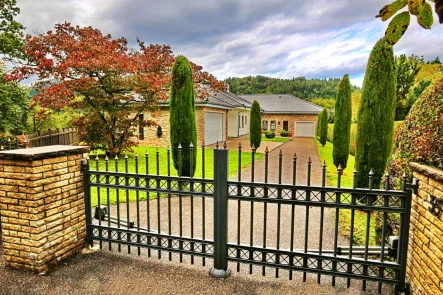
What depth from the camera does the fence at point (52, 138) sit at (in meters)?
10.5

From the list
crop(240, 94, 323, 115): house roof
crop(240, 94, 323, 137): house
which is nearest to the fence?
crop(240, 94, 323, 137): house

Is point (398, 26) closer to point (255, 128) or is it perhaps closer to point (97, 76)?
point (97, 76)

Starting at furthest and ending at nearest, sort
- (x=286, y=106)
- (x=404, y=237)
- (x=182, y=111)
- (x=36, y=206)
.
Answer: (x=286, y=106) → (x=182, y=111) → (x=36, y=206) → (x=404, y=237)

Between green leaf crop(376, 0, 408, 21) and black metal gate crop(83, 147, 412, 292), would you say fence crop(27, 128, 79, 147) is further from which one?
green leaf crop(376, 0, 408, 21)

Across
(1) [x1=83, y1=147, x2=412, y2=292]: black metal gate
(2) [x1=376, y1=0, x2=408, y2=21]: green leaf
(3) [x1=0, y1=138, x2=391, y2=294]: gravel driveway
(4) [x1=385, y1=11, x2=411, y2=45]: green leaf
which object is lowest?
(3) [x1=0, y1=138, x2=391, y2=294]: gravel driveway

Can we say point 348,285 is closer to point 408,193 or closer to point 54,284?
point 408,193

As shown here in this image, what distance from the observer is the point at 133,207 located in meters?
5.86

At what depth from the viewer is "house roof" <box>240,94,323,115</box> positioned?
3073 centimetres

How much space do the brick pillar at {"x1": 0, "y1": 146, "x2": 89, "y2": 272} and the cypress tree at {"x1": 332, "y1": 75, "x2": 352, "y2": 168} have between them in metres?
9.91

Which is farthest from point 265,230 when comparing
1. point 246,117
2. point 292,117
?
point 292,117

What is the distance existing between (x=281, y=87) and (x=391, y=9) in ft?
205

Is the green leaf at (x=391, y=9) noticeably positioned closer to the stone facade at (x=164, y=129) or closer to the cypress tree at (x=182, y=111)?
the cypress tree at (x=182, y=111)

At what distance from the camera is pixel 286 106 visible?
32562mm

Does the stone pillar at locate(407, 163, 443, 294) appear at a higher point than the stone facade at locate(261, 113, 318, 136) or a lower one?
lower
